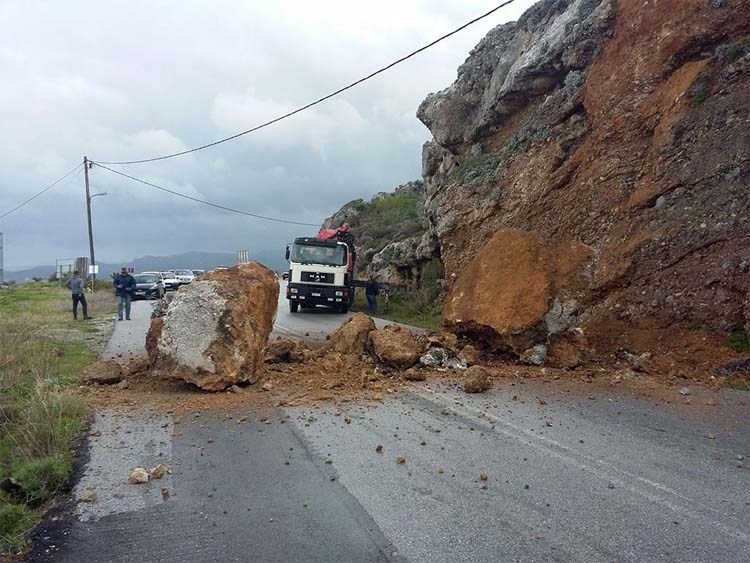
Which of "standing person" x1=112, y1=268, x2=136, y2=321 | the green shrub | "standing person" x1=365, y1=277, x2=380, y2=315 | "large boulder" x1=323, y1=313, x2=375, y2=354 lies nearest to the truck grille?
"standing person" x1=365, y1=277, x2=380, y2=315

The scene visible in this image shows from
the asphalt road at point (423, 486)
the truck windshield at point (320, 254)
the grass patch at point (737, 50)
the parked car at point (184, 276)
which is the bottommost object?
the asphalt road at point (423, 486)

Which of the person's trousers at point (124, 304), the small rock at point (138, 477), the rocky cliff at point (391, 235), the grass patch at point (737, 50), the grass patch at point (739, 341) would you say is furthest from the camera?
the rocky cliff at point (391, 235)

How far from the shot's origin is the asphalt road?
4.12m

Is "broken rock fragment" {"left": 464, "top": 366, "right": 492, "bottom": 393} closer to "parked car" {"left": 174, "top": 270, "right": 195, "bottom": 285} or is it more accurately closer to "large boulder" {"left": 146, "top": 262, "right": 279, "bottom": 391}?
"large boulder" {"left": 146, "top": 262, "right": 279, "bottom": 391}

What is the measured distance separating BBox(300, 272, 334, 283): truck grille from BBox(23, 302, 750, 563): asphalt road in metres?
15.9

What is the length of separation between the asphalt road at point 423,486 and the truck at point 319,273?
52.1 feet

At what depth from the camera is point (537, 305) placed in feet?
36.7

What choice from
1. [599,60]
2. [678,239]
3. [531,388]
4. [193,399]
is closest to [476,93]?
[599,60]

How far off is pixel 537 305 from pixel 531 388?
2486 mm

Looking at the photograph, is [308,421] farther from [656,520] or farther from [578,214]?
[578,214]

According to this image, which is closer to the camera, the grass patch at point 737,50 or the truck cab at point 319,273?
the grass patch at point 737,50

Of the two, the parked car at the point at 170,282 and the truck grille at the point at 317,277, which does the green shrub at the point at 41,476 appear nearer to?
the truck grille at the point at 317,277

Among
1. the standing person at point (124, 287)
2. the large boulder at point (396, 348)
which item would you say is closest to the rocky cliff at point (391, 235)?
the standing person at point (124, 287)

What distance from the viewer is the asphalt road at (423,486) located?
4117mm
